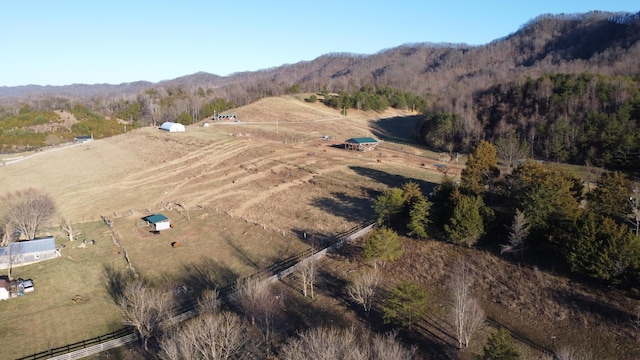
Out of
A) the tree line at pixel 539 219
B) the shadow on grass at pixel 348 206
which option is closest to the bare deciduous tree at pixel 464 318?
the tree line at pixel 539 219

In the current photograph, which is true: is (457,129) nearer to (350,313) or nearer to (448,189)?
(448,189)

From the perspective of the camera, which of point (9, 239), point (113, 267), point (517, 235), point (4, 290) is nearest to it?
point (517, 235)

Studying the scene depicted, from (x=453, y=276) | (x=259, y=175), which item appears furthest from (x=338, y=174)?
(x=453, y=276)

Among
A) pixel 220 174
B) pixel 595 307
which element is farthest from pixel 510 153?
pixel 220 174

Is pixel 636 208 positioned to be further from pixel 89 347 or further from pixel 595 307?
pixel 89 347

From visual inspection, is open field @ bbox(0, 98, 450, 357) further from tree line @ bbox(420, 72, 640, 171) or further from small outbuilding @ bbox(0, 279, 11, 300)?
tree line @ bbox(420, 72, 640, 171)

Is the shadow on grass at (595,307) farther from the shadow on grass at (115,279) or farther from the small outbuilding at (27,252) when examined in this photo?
the small outbuilding at (27,252)
